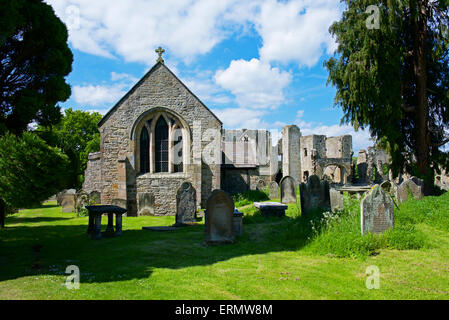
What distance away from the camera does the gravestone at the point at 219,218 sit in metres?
8.16

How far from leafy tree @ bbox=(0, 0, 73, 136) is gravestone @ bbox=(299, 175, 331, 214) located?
819 centimetres

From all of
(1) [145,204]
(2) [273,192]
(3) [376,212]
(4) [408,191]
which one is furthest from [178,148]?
(3) [376,212]

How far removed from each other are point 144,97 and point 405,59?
12.6 m

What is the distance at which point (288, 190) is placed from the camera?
15859mm

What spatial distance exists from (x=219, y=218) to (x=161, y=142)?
348 inches

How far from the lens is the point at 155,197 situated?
15617 mm

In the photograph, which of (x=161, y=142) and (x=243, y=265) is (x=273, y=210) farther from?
(x=161, y=142)

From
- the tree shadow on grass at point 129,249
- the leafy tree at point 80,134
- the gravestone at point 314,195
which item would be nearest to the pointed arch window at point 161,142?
the tree shadow on grass at point 129,249

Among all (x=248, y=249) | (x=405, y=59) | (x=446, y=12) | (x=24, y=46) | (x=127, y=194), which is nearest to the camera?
(x=248, y=249)

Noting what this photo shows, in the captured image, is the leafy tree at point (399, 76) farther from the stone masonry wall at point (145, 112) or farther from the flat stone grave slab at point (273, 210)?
the stone masonry wall at point (145, 112)

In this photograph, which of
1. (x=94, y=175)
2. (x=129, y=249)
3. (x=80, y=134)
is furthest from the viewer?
(x=80, y=134)

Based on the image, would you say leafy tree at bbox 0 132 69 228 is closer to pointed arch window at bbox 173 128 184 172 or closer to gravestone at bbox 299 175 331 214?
gravestone at bbox 299 175 331 214
